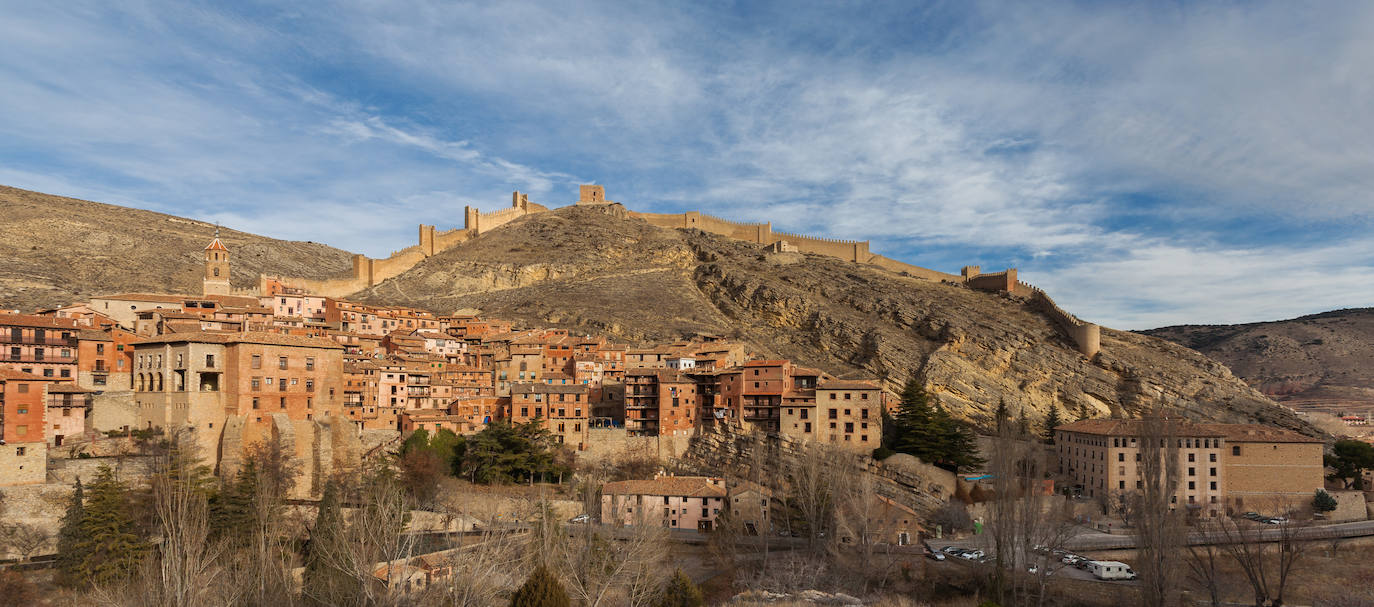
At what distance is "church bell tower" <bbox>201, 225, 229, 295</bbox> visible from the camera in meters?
68.2

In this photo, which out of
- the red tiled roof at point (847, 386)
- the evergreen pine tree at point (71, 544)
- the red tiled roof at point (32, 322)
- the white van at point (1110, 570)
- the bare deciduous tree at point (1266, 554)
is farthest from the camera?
the red tiled roof at point (847, 386)

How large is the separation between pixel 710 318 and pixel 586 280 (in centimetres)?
1723

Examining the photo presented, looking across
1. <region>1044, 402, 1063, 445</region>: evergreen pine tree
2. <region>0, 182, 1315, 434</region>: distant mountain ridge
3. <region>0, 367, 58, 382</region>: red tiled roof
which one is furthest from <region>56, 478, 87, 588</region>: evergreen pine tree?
<region>1044, 402, 1063, 445</region>: evergreen pine tree

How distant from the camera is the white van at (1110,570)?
118ft

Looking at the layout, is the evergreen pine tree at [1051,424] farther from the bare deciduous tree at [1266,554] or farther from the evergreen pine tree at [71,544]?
the evergreen pine tree at [71,544]

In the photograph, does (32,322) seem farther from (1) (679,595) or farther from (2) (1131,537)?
(2) (1131,537)

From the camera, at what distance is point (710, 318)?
78875mm

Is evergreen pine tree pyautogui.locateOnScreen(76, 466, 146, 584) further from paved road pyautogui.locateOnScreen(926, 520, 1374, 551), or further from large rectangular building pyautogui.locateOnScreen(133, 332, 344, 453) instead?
paved road pyautogui.locateOnScreen(926, 520, 1374, 551)

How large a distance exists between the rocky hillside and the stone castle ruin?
1.62 metres

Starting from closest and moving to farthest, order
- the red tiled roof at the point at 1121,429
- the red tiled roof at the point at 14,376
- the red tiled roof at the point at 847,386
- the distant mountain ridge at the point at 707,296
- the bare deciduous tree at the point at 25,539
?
the bare deciduous tree at the point at 25,539 → the red tiled roof at the point at 14,376 → the red tiled roof at the point at 1121,429 → the red tiled roof at the point at 847,386 → the distant mountain ridge at the point at 707,296

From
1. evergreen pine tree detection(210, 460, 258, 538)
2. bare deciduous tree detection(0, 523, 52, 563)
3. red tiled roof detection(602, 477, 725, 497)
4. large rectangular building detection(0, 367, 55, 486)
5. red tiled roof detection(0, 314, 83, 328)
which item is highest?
red tiled roof detection(0, 314, 83, 328)

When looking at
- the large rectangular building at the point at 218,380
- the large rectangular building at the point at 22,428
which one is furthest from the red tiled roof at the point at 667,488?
the large rectangular building at the point at 22,428

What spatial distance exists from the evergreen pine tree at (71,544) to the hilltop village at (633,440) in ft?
7.48

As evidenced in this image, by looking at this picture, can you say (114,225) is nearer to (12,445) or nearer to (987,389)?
(12,445)
